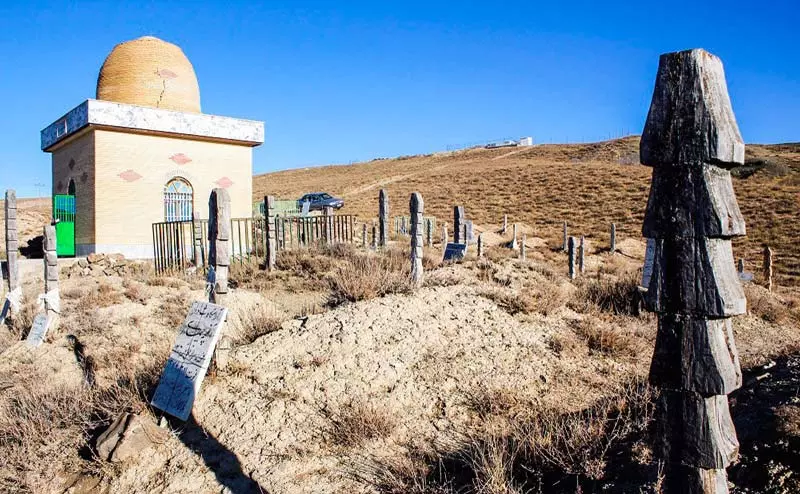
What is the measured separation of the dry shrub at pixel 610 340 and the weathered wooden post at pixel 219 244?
183 inches

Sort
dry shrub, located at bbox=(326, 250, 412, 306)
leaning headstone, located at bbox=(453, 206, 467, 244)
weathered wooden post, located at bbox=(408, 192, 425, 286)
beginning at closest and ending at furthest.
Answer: dry shrub, located at bbox=(326, 250, 412, 306) → weathered wooden post, located at bbox=(408, 192, 425, 286) → leaning headstone, located at bbox=(453, 206, 467, 244)

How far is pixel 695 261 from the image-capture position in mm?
2178

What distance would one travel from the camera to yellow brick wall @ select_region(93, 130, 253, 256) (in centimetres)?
1792

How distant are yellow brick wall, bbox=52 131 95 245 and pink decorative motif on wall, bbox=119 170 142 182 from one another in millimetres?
938

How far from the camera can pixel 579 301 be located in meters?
9.01

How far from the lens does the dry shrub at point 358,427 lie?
486 centimetres

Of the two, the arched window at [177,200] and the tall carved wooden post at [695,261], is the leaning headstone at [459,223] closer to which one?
the arched window at [177,200]

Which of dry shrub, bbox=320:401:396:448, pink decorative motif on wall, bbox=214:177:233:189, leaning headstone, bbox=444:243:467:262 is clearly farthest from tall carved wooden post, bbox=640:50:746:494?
pink decorative motif on wall, bbox=214:177:233:189

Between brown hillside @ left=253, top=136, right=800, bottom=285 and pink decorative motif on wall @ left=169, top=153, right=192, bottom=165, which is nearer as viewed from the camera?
pink decorative motif on wall @ left=169, top=153, right=192, bottom=165

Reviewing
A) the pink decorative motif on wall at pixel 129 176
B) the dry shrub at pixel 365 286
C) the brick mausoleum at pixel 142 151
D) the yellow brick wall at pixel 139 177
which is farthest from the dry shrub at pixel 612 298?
the pink decorative motif on wall at pixel 129 176

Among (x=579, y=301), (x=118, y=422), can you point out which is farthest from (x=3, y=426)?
(x=579, y=301)

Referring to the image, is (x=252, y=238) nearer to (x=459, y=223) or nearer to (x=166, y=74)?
(x=459, y=223)

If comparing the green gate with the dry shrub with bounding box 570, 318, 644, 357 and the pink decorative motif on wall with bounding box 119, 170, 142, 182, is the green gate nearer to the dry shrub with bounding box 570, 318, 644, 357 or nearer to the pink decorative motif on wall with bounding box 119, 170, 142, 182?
the pink decorative motif on wall with bounding box 119, 170, 142, 182

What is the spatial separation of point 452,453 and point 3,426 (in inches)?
177
